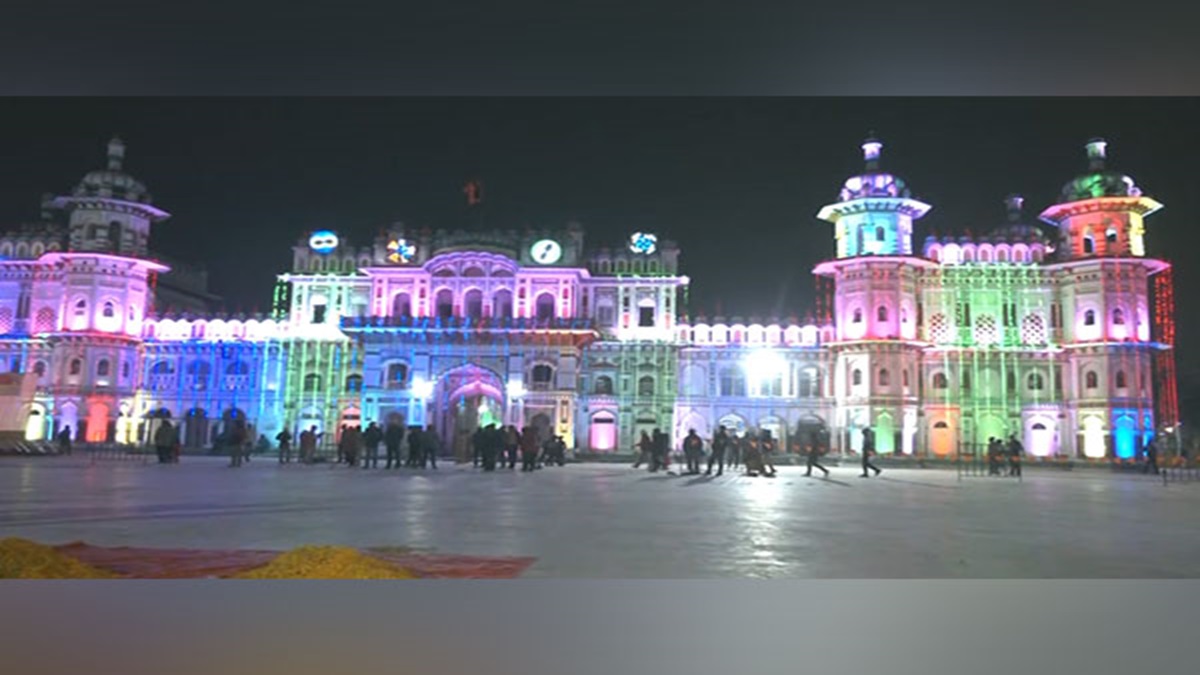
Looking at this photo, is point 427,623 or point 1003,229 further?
point 1003,229

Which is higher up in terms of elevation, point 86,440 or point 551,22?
point 551,22

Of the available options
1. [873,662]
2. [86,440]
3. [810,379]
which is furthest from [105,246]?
[873,662]

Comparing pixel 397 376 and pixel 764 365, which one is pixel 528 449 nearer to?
pixel 397 376

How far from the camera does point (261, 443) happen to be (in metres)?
34.4

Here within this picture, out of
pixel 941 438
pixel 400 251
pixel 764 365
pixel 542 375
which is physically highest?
pixel 400 251

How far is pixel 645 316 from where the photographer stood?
40125 mm

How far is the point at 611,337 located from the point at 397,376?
9.06 meters

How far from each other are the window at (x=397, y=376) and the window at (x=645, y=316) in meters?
10.0

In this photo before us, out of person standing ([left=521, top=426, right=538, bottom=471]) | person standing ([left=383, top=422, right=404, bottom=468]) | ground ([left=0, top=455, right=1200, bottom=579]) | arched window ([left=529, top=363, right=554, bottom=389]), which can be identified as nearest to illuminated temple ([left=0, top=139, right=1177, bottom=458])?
arched window ([left=529, top=363, right=554, bottom=389])

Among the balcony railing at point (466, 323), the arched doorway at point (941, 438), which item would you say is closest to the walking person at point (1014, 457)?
the arched doorway at point (941, 438)

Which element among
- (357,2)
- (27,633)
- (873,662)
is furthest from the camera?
(357,2)

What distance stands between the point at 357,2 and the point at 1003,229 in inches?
1541

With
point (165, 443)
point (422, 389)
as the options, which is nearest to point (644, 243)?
point (422, 389)

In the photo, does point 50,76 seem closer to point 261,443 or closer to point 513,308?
point 261,443
